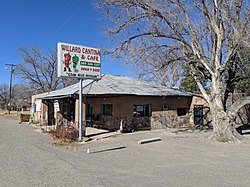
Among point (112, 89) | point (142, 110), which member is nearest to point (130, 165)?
point (112, 89)

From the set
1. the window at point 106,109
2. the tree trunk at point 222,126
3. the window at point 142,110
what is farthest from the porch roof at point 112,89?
the tree trunk at point 222,126

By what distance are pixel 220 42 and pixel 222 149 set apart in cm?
585

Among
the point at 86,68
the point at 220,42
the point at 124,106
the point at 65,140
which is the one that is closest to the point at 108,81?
the point at 124,106

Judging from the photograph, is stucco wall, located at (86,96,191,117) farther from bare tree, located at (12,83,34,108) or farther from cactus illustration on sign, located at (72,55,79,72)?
bare tree, located at (12,83,34,108)

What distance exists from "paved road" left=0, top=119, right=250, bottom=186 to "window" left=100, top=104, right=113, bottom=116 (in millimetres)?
7976

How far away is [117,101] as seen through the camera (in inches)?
749

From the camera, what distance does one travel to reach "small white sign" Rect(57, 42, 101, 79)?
13.3m

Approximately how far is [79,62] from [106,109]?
7324 mm

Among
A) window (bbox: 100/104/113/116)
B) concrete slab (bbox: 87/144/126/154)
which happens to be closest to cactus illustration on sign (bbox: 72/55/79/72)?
concrete slab (bbox: 87/144/126/154)

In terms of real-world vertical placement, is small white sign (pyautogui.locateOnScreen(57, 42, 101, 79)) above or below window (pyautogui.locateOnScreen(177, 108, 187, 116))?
above

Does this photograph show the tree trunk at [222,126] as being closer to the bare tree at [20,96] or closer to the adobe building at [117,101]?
the adobe building at [117,101]

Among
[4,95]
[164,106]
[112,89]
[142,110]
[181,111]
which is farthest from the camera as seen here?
[4,95]

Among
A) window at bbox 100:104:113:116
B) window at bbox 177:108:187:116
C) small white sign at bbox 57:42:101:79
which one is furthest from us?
window at bbox 177:108:187:116

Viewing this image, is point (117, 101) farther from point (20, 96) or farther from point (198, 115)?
point (20, 96)
